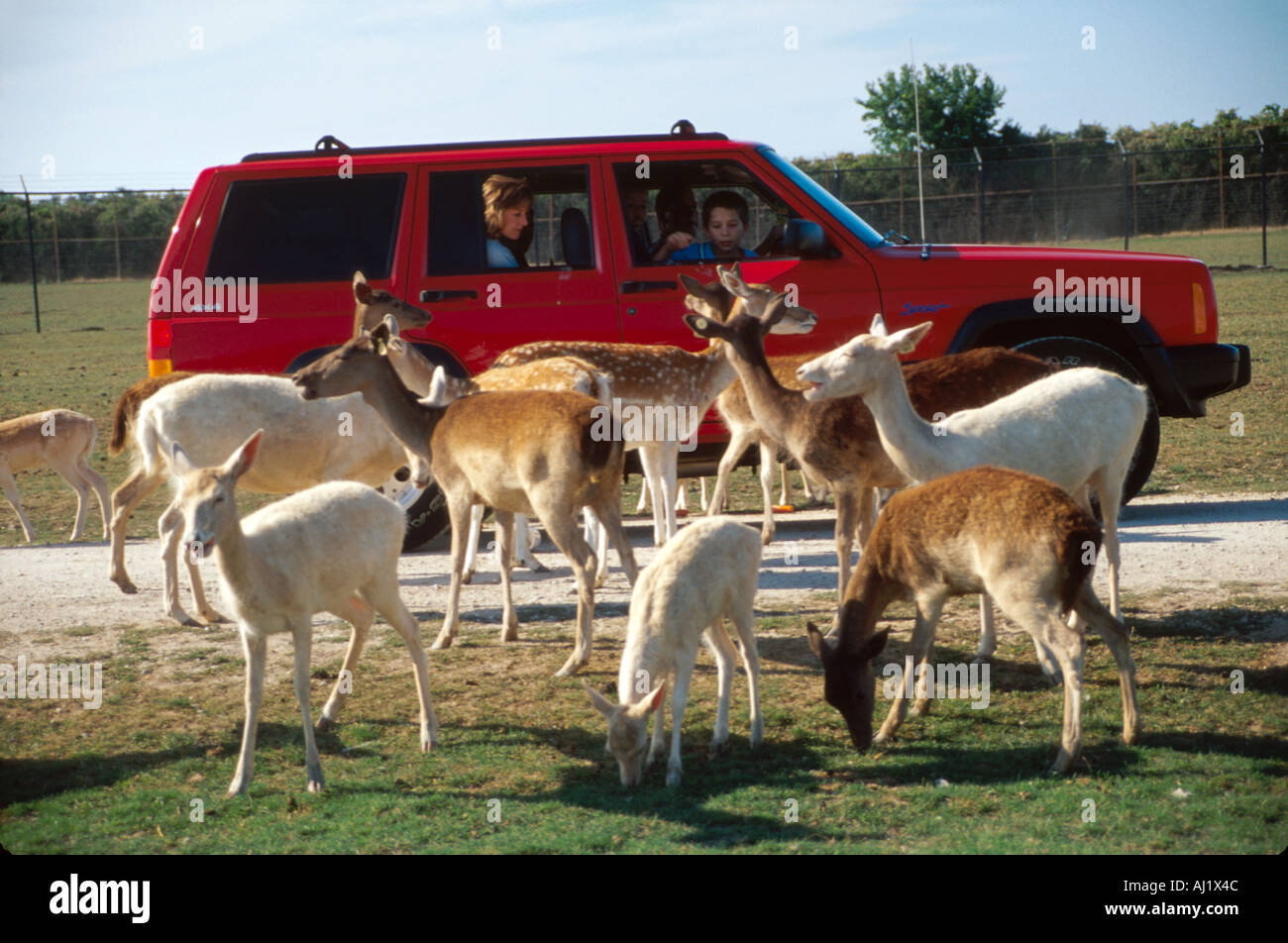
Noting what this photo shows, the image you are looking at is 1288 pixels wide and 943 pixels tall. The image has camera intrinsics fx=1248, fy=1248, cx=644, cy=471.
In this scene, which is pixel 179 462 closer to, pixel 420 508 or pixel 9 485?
pixel 420 508

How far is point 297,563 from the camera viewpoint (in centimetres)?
550

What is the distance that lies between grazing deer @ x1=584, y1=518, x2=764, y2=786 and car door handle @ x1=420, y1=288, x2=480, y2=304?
401 centimetres

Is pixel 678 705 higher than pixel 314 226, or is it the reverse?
pixel 314 226

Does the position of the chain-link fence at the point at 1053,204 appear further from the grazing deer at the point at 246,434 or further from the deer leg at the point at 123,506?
the deer leg at the point at 123,506

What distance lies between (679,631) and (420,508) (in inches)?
174

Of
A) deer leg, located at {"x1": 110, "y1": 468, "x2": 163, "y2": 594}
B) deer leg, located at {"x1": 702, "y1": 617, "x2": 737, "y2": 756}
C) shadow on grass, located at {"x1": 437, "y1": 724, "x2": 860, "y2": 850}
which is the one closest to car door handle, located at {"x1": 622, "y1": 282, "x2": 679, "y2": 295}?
deer leg, located at {"x1": 110, "y1": 468, "x2": 163, "y2": 594}

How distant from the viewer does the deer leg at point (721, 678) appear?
5574mm

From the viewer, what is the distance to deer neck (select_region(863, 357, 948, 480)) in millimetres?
6574

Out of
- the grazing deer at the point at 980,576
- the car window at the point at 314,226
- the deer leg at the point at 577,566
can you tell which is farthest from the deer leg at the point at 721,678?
the car window at the point at 314,226

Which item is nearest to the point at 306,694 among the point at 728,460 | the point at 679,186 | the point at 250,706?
the point at 250,706

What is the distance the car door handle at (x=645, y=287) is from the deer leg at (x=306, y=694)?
456 centimetres

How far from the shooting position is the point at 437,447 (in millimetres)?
7270
